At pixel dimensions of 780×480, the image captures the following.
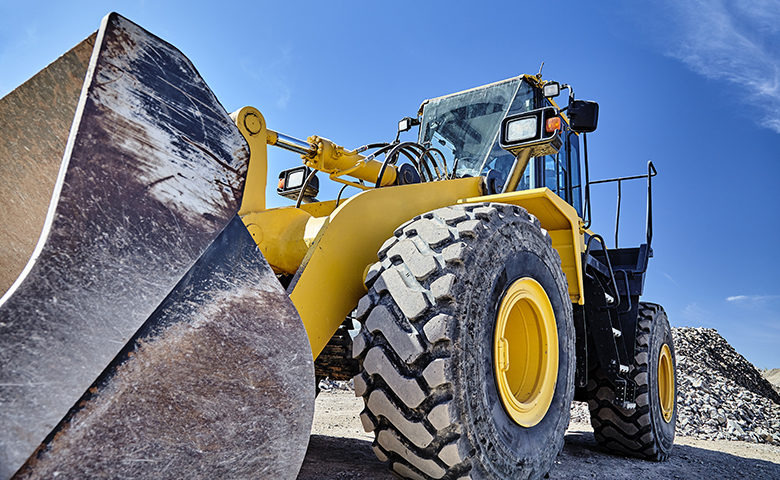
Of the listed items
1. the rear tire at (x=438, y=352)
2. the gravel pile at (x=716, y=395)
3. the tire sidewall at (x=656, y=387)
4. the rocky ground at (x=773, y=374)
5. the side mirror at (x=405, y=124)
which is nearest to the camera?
the rear tire at (x=438, y=352)

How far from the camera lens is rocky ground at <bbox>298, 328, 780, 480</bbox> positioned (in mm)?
3703

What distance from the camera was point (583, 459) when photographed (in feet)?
15.2

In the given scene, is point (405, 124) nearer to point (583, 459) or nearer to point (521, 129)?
point (521, 129)

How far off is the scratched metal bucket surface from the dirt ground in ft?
4.88

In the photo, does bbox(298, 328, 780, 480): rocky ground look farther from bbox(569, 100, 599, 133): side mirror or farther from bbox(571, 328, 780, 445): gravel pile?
bbox(569, 100, 599, 133): side mirror

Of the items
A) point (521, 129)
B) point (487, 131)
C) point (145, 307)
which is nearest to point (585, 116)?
point (521, 129)

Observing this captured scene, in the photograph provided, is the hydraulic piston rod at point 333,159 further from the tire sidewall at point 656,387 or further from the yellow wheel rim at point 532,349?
the tire sidewall at point 656,387

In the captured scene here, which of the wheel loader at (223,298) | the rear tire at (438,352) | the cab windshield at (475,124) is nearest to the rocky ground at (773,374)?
the cab windshield at (475,124)

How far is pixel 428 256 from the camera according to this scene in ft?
7.16

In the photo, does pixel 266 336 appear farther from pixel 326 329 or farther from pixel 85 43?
pixel 85 43

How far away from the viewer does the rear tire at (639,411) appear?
4898 mm

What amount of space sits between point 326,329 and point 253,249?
92 cm

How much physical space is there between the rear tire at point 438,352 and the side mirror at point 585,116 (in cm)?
165

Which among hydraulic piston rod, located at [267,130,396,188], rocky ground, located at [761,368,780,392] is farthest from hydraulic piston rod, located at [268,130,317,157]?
rocky ground, located at [761,368,780,392]
